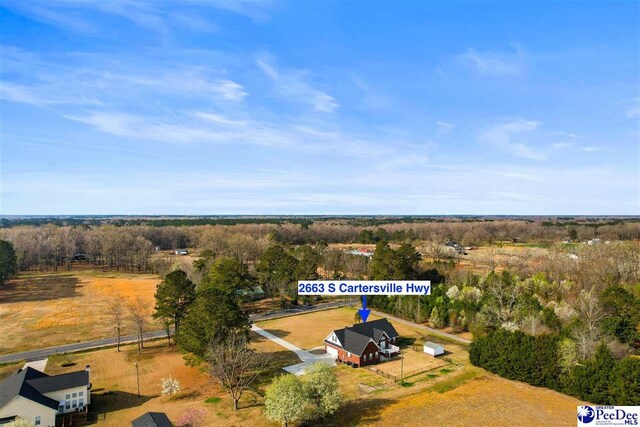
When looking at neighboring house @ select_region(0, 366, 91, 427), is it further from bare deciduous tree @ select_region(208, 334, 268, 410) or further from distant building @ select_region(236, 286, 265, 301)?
distant building @ select_region(236, 286, 265, 301)

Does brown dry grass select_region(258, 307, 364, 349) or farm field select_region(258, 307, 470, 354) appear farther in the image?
brown dry grass select_region(258, 307, 364, 349)

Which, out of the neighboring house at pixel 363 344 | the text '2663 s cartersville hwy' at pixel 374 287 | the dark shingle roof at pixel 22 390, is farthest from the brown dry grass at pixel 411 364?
the dark shingle roof at pixel 22 390

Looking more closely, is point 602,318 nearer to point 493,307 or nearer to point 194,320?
point 493,307

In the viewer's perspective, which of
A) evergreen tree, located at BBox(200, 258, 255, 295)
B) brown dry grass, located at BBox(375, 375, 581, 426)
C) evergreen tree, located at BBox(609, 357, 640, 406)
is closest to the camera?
brown dry grass, located at BBox(375, 375, 581, 426)

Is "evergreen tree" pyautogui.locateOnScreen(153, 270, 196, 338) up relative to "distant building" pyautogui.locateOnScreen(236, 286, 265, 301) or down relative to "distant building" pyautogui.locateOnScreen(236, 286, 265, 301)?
up

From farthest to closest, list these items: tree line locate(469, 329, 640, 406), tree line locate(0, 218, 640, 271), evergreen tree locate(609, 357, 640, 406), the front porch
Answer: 1. tree line locate(0, 218, 640, 271)
2. tree line locate(469, 329, 640, 406)
3. the front porch
4. evergreen tree locate(609, 357, 640, 406)

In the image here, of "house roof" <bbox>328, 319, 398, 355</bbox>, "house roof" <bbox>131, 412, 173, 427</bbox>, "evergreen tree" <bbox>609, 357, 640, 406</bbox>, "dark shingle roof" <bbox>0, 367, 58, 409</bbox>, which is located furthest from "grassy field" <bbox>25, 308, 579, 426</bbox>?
"dark shingle roof" <bbox>0, 367, 58, 409</bbox>

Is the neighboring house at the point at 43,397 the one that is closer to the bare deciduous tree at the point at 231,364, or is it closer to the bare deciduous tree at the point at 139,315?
the bare deciduous tree at the point at 231,364
